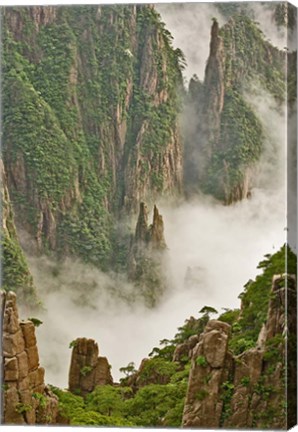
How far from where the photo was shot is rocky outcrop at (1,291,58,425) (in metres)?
13.0

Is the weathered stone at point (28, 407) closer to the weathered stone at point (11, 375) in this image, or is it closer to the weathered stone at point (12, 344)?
the weathered stone at point (11, 375)

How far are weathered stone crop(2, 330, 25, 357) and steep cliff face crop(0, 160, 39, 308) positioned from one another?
31cm

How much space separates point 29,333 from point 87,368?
24.3 inches

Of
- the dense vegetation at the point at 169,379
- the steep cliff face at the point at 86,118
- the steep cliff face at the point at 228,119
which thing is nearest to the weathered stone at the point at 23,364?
the dense vegetation at the point at 169,379

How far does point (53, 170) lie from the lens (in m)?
13.2

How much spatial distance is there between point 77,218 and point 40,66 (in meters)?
1.45

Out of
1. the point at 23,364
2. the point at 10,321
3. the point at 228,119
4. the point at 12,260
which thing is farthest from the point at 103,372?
the point at 228,119

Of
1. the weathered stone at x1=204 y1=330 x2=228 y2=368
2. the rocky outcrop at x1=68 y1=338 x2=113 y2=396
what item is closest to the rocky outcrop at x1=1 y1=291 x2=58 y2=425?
the rocky outcrop at x1=68 y1=338 x2=113 y2=396

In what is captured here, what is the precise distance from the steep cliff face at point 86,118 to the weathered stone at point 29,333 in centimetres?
73

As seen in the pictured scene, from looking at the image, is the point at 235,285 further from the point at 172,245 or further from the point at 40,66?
the point at 40,66

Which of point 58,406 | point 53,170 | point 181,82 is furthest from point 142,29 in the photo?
point 58,406

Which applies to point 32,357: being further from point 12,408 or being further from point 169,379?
point 169,379

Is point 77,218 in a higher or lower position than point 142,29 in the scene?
lower

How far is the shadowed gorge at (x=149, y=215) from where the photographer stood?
12430mm
